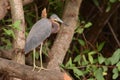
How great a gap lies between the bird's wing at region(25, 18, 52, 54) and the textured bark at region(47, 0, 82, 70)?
64 cm

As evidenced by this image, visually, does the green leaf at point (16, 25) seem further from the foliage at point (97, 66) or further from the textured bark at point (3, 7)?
the foliage at point (97, 66)

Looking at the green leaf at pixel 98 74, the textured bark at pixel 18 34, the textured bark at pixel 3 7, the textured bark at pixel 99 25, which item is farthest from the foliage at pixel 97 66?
the textured bark at pixel 99 25

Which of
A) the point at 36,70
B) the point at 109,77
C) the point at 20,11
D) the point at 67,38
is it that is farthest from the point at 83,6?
the point at 36,70

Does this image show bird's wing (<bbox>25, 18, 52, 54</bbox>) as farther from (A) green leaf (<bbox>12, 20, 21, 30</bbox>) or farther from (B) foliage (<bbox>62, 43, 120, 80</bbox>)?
(B) foliage (<bbox>62, 43, 120, 80</bbox>)

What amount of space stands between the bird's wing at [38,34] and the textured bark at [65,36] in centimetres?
64

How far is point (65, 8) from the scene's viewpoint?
8.11 feet

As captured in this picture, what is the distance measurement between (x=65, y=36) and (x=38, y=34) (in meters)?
0.72

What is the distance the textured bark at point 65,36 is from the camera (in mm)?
2383

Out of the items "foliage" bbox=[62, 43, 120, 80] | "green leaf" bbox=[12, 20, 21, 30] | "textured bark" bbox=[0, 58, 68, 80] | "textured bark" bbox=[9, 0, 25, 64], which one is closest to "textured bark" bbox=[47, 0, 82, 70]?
"foliage" bbox=[62, 43, 120, 80]

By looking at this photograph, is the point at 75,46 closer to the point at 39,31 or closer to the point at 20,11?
the point at 20,11

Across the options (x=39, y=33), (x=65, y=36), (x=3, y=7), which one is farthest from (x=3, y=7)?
(x=39, y=33)

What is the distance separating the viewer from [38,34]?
1.71 meters

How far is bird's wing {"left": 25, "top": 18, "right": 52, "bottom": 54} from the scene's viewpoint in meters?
1.70

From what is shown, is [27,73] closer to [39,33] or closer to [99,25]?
[39,33]
